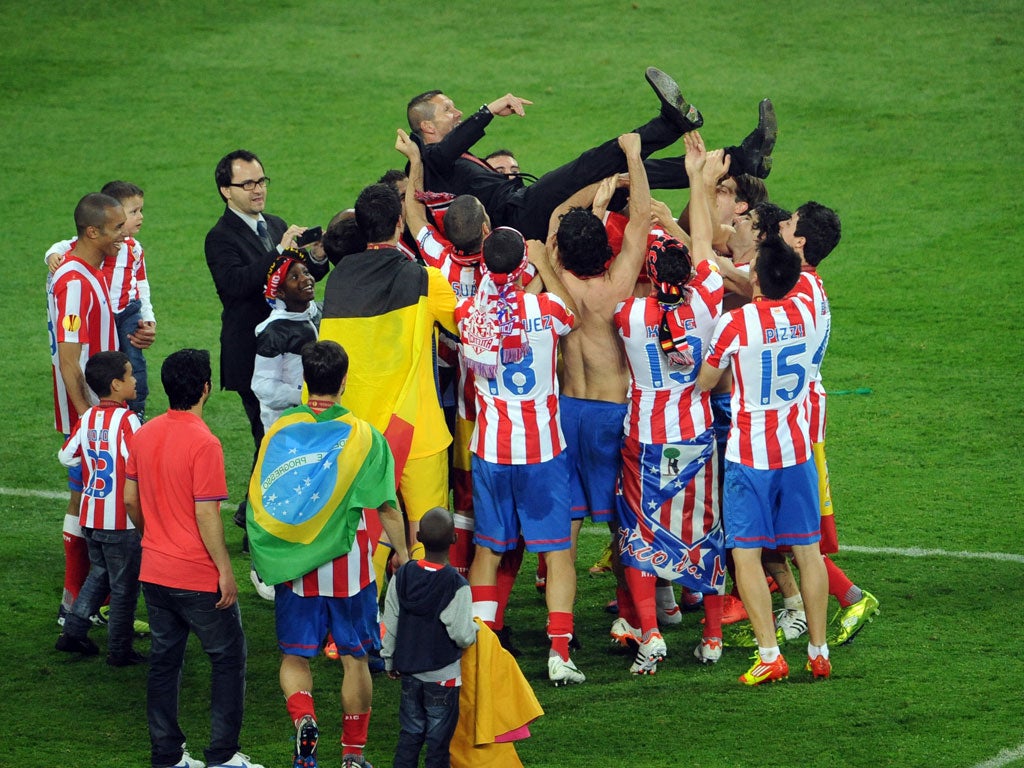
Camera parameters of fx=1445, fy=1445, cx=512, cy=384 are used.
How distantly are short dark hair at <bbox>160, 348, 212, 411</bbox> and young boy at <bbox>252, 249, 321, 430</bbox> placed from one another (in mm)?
1847

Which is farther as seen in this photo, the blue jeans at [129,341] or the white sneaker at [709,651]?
the blue jeans at [129,341]

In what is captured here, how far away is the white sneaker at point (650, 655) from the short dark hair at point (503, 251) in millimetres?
1769

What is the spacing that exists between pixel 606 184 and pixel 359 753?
116 inches

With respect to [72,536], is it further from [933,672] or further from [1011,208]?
[1011,208]

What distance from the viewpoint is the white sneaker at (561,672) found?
6336 millimetres

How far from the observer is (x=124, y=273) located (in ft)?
25.0

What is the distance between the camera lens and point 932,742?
5.61 meters

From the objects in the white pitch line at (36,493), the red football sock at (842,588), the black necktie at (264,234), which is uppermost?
the black necktie at (264,234)

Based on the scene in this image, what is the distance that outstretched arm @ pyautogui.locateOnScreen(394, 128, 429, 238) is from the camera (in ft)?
22.9

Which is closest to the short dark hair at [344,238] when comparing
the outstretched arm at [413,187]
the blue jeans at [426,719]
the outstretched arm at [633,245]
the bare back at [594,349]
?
the outstretched arm at [413,187]

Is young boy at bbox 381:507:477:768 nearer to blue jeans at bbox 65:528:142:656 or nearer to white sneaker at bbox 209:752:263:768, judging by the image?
white sneaker at bbox 209:752:263:768

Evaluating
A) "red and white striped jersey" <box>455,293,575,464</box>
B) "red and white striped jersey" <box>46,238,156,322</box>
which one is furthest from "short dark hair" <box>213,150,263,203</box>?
"red and white striped jersey" <box>455,293,575,464</box>

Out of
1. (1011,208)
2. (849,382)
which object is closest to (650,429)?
(849,382)

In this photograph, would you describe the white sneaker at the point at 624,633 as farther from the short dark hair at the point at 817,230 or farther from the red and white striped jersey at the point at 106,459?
the red and white striped jersey at the point at 106,459
